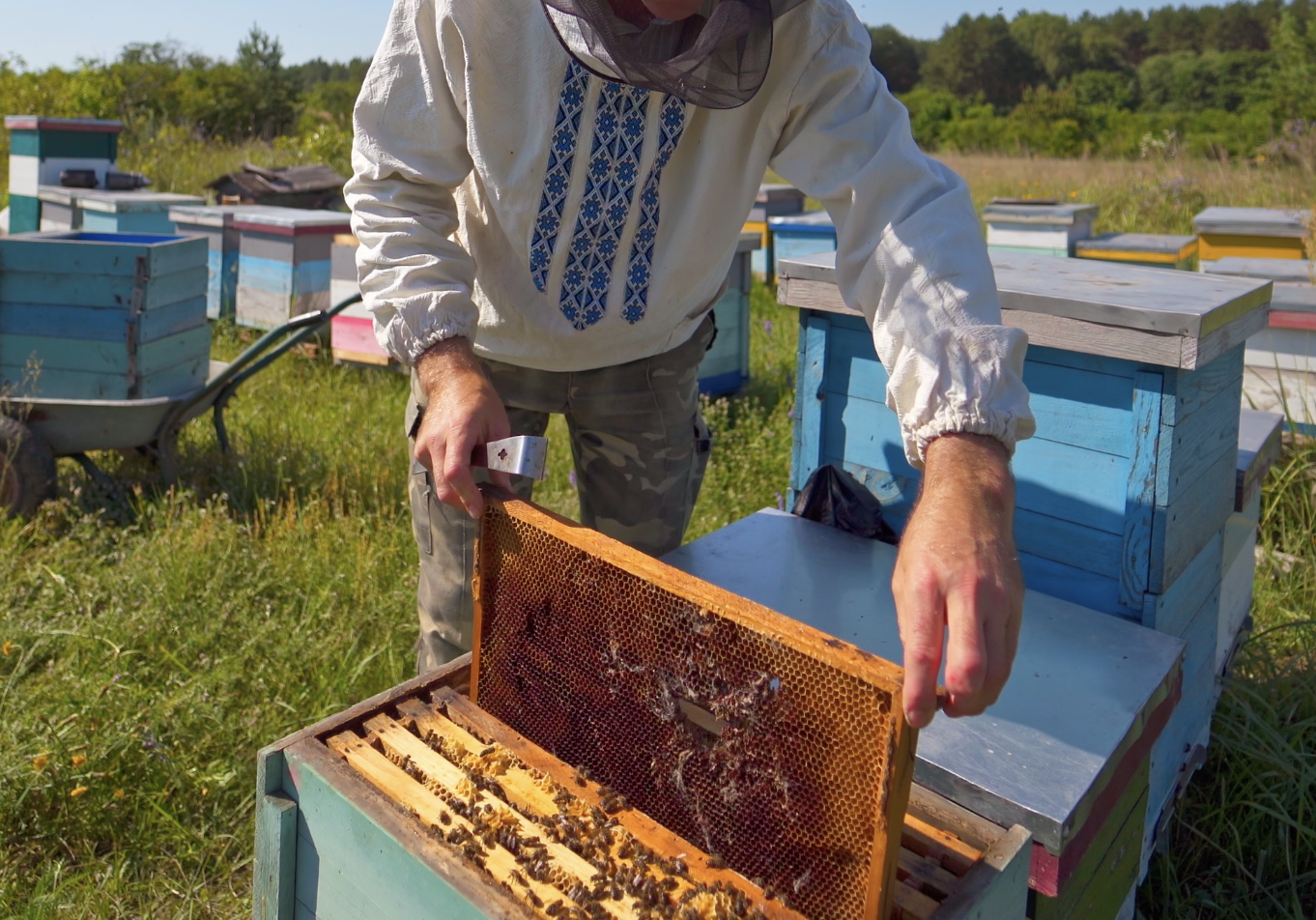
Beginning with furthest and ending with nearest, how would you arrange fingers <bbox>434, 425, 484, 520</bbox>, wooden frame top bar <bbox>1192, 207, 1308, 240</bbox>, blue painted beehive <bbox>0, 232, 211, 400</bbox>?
wooden frame top bar <bbox>1192, 207, 1308, 240</bbox>, blue painted beehive <bbox>0, 232, 211, 400</bbox>, fingers <bbox>434, 425, 484, 520</bbox>

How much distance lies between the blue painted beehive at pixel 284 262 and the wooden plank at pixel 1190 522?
4354 millimetres

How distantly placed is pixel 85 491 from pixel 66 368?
1.49 feet

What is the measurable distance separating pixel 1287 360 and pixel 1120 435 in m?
2.09

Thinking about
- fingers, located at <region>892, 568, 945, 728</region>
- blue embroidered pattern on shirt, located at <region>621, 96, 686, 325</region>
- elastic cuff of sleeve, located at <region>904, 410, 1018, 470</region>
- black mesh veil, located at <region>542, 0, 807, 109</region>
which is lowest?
fingers, located at <region>892, 568, 945, 728</region>

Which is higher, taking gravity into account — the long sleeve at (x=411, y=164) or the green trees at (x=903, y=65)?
the green trees at (x=903, y=65)

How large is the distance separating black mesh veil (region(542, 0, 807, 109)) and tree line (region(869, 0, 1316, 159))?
0.56m

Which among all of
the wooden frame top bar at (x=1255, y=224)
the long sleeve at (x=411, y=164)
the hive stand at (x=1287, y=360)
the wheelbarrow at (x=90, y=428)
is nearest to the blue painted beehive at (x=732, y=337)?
the wheelbarrow at (x=90, y=428)

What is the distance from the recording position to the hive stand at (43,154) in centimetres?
656

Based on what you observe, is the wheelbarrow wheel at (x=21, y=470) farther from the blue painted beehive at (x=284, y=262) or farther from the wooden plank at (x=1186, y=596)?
the wooden plank at (x=1186, y=596)

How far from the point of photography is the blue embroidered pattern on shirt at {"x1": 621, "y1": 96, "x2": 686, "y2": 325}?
1.73 m

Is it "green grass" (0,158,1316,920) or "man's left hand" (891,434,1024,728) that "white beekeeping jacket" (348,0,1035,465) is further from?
"green grass" (0,158,1316,920)

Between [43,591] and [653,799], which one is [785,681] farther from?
[43,591]

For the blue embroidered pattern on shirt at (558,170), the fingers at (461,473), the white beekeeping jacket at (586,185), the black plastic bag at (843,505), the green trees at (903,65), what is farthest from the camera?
the green trees at (903,65)

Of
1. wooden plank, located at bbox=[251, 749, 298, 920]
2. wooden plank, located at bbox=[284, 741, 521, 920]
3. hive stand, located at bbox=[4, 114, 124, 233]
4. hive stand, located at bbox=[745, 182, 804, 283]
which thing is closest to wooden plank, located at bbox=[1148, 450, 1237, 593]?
wooden plank, located at bbox=[284, 741, 521, 920]
